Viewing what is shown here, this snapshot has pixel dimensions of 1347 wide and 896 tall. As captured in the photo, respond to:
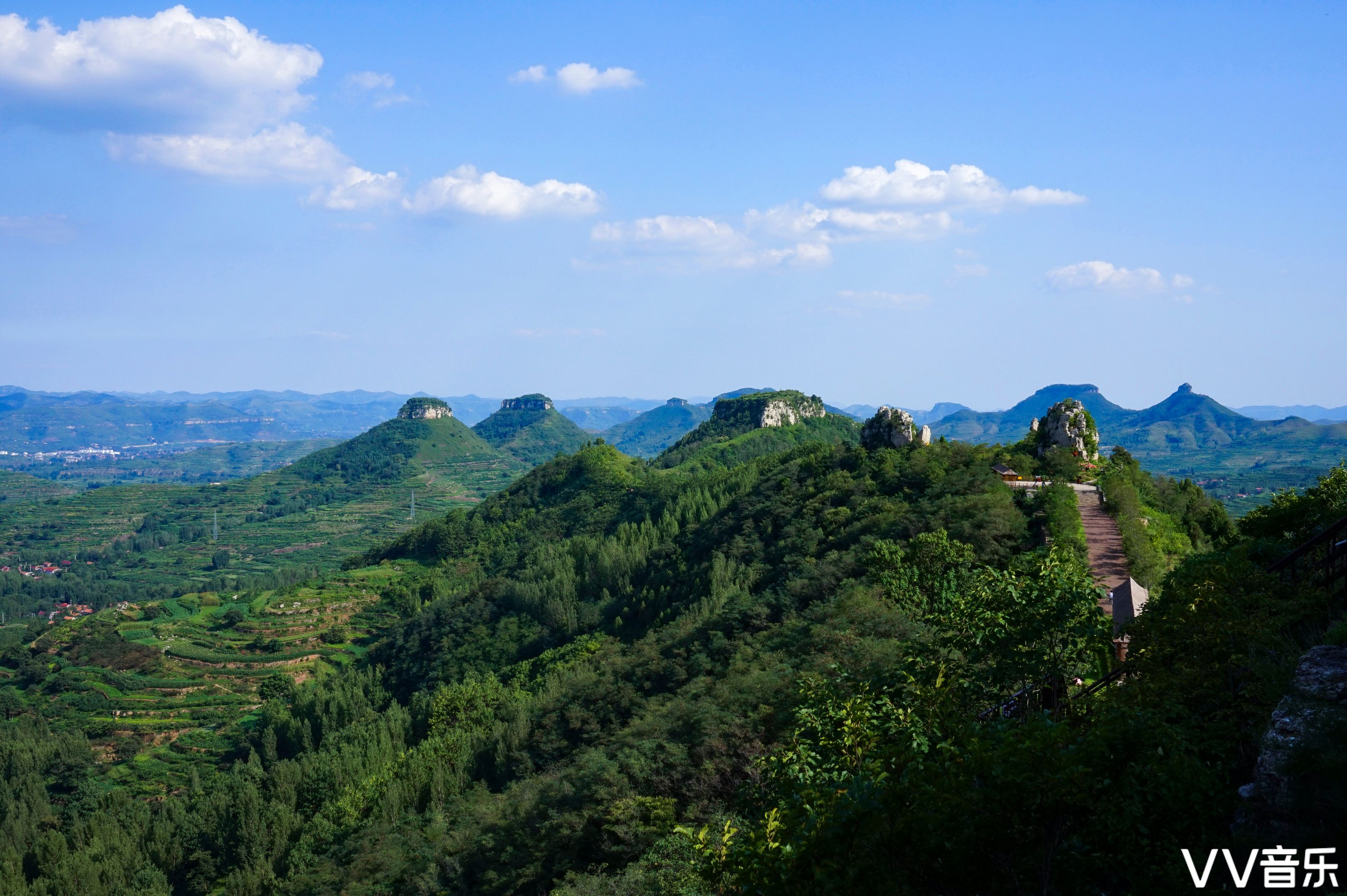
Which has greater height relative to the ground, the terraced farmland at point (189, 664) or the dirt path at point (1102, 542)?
the dirt path at point (1102, 542)

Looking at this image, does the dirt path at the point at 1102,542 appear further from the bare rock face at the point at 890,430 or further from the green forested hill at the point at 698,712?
the bare rock face at the point at 890,430

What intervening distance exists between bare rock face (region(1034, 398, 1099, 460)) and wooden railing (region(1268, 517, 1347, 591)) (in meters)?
43.0

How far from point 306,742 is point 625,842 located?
61.4 metres

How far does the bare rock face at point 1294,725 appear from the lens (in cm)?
1219

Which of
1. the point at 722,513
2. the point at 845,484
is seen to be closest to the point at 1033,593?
the point at 845,484

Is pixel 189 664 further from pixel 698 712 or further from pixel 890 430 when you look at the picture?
pixel 698 712

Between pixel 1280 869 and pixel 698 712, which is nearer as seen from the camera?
pixel 1280 869

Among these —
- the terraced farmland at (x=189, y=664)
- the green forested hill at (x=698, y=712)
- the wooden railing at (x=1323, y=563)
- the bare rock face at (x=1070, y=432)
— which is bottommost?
the terraced farmland at (x=189, y=664)

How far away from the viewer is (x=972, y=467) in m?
59.0

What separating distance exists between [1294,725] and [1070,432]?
53.6 meters

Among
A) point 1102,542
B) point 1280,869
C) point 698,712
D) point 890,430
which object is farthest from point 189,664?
point 1280,869

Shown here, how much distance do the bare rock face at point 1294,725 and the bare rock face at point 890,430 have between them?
5711 centimetres

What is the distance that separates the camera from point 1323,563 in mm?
18281

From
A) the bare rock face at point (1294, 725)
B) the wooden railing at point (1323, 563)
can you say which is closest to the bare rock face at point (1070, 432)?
the wooden railing at point (1323, 563)
